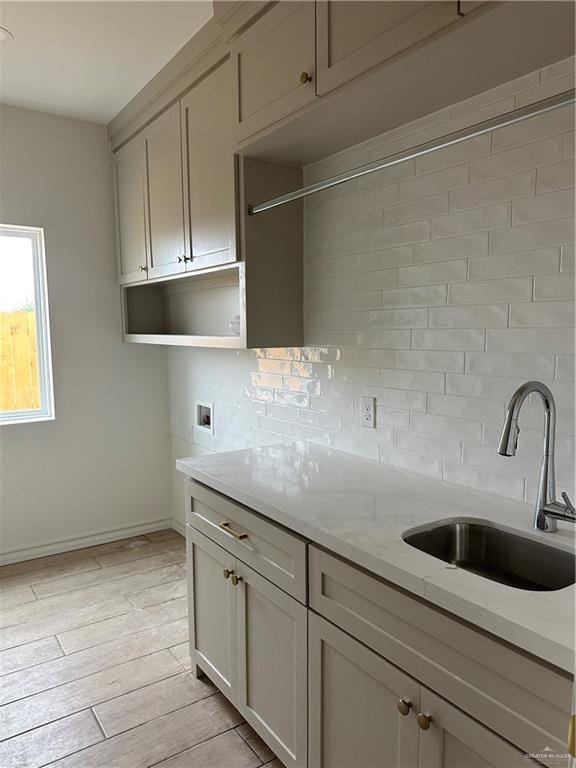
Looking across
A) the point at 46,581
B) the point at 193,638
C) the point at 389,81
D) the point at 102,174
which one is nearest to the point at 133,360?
the point at 102,174

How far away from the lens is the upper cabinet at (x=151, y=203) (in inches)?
105

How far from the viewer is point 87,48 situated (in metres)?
2.46

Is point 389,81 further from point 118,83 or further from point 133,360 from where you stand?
point 133,360

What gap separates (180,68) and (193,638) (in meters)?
2.56

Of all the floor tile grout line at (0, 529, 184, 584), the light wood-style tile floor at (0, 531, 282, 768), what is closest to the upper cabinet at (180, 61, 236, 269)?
the light wood-style tile floor at (0, 531, 282, 768)

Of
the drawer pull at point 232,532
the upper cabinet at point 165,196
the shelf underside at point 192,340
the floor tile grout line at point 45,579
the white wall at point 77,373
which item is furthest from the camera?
the white wall at point 77,373

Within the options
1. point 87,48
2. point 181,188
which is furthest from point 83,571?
point 87,48

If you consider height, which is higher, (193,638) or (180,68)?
(180,68)

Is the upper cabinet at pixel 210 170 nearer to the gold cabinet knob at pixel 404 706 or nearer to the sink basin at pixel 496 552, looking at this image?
the sink basin at pixel 496 552

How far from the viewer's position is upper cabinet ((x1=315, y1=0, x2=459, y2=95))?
1267 mm

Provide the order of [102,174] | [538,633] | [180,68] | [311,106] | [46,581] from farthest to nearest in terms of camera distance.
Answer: [102,174], [46,581], [180,68], [311,106], [538,633]

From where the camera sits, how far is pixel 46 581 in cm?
313

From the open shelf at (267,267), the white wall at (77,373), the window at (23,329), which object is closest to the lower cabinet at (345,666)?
the open shelf at (267,267)

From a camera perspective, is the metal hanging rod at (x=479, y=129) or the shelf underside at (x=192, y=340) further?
the shelf underside at (x=192, y=340)
